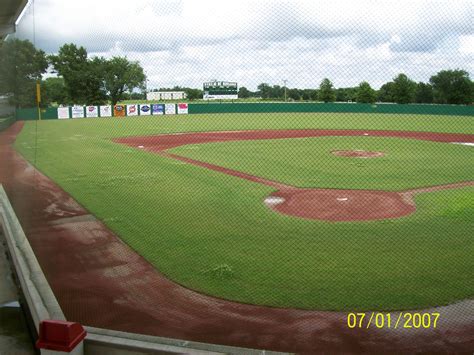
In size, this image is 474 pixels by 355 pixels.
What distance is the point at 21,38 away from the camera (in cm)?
841

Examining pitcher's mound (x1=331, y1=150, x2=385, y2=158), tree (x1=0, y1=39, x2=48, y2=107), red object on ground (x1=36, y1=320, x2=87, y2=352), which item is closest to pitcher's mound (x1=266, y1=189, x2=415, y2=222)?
tree (x1=0, y1=39, x2=48, y2=107)

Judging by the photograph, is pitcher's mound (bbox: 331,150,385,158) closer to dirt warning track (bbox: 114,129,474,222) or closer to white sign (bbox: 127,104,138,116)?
dirt warning track (bbox: 114,129,474,222)

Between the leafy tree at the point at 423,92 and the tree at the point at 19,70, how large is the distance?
671 cm

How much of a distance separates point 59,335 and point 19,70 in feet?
22.9

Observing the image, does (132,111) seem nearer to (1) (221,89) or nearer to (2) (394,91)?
→ (1) (221,89)

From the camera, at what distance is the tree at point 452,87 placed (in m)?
7.02

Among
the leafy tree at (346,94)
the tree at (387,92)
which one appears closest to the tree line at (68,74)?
the leafy tree at (346,94)

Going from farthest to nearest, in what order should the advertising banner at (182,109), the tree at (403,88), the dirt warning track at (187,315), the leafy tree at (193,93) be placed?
the advertising banner at (182,109) → the leafy tree at (193,93) → the tree at (403,88) → the dirt warning track at (187,315)

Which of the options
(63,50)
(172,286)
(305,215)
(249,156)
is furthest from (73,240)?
(249,156)

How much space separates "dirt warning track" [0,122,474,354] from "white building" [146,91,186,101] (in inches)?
120

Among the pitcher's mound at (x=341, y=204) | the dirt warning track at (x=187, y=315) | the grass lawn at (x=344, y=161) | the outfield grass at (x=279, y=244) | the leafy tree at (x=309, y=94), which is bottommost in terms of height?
the dirt warning track at (x=187, y=315)

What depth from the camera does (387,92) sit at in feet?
24.4

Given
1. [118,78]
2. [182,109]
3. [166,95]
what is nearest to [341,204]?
[166,95]

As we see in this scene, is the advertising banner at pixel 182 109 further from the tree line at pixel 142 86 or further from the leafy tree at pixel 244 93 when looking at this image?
the leafy tree at pixel 244 93
